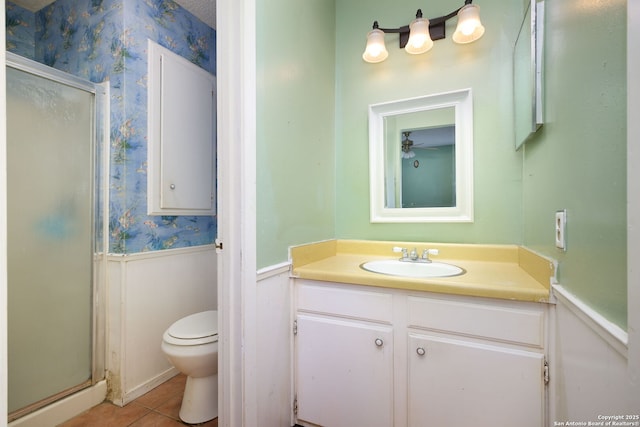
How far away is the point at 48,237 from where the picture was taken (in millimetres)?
1500

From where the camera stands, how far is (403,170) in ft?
5.44

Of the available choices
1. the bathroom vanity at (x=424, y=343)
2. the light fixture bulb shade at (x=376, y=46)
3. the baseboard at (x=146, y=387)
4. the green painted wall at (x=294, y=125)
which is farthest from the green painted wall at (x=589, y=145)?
the baseboard at (x=146, y=387)

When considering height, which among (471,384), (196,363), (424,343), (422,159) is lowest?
(196,363)

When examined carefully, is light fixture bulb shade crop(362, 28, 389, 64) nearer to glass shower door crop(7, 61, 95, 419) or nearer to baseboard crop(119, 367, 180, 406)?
glass shower door crop(7, 61, 95, 419)

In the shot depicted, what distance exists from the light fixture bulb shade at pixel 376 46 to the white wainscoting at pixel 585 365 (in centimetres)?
140

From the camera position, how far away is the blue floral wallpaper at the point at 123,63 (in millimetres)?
1652

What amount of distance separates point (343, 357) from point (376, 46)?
5.31ft

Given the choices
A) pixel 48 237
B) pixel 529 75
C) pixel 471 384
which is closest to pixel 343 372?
pixel 471 384

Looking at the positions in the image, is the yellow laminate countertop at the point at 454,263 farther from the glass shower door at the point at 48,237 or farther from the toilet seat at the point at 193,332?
the glass shower door at the point at 48,237

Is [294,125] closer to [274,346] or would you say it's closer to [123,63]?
[274,346]

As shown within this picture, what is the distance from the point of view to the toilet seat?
1.43 meters

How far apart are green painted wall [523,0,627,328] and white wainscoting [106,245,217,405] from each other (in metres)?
2.02

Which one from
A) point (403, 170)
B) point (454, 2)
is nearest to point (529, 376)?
point (403, 170)

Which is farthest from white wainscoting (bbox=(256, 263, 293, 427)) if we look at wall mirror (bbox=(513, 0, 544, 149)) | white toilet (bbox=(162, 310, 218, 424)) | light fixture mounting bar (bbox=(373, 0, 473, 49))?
light fixture mounting bar (bbox=(373, 0, 473, 49))
